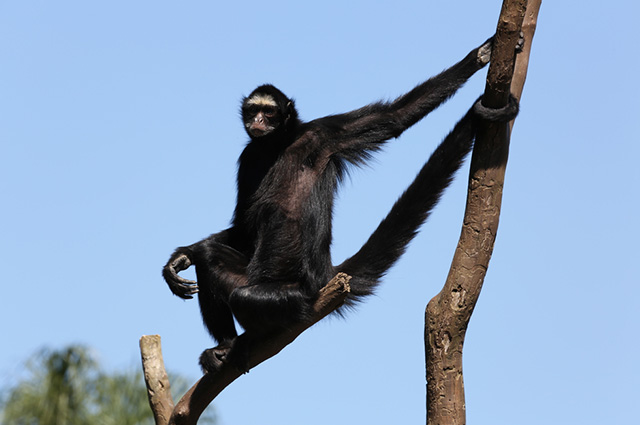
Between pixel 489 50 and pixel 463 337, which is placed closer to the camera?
pixel 463 337

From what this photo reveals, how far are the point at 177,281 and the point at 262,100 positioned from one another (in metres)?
2.11

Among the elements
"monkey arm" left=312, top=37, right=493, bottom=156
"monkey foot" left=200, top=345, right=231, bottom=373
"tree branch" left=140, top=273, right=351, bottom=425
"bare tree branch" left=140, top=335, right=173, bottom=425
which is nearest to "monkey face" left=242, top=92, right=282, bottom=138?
"monkey arm" left=312, top=37, right=493, bottom=156

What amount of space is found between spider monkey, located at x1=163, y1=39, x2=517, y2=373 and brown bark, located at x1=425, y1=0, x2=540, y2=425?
2.40 ft

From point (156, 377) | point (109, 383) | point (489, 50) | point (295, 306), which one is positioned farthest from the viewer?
point (109, 383)

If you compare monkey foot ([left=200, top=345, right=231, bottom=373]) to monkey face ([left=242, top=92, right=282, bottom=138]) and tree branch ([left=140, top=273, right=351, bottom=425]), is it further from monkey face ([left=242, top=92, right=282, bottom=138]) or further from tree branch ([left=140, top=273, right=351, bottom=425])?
monkey face ([left=242, top=92, right=282, bottom=138])

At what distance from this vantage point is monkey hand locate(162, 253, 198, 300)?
8.23m

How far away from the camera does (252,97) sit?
8.88m

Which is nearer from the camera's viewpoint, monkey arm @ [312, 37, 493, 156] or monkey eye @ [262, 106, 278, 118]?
monkey arm @ [312, 37, 493, 156]

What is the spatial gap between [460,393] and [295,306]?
189cm

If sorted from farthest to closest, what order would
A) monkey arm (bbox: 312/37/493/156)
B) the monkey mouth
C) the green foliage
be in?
the green foliage, the monkey mouth, monkey arm (bbox: 312/37/493/156)

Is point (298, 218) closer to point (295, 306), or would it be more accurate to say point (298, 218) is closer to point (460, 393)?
point (295, 306)

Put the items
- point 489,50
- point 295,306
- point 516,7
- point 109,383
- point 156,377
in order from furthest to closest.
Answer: point 109,383
point 156,377
point 295,306
point 489,50
point 516,7

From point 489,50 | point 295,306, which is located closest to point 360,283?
point 295,306

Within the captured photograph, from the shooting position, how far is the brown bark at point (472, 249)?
662cm
